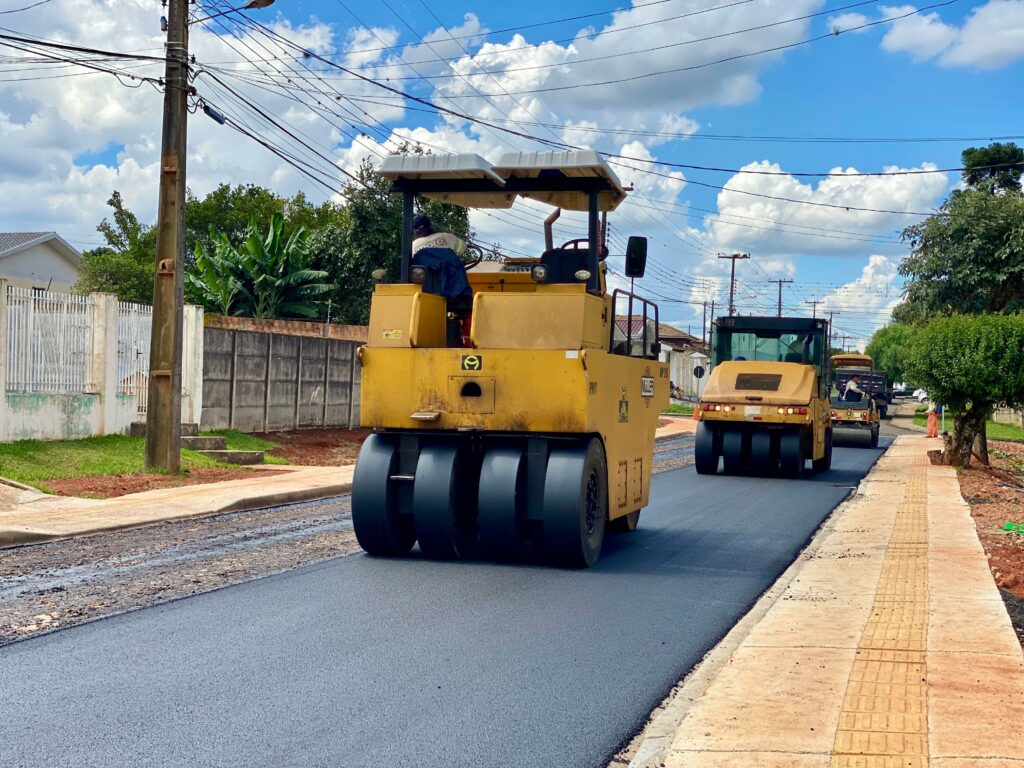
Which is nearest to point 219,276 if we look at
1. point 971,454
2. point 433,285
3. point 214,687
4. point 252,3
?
point 252,3

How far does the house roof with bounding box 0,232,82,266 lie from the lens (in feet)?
152

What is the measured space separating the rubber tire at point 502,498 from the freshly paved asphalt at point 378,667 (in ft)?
0.83

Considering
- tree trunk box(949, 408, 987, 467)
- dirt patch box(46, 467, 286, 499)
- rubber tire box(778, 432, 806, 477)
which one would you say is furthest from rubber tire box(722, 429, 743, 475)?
dirt patch box(46, 467, 286, 499)

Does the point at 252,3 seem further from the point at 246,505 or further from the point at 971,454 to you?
the point at 971,454

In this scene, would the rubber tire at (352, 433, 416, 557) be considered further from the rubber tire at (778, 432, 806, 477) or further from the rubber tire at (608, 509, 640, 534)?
the rubber tire at (778, 432, 806, 477)

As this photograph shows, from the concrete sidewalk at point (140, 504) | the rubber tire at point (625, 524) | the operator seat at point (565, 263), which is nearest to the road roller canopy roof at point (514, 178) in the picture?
the operator seat at point (565, 263)

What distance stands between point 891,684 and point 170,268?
13.1 metres

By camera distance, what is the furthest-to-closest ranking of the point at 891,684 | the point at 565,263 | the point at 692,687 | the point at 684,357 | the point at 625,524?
the point at 684,357 < the point at 625,524 < the point at 565,263 < the point at 692,687 < the point at 891,684

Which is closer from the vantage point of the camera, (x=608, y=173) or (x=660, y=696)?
(x=660, y=696)

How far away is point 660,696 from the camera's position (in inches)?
233

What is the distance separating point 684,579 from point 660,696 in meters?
3.57

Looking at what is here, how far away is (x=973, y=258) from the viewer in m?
33.7

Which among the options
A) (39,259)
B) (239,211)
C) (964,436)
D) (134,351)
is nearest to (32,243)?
(39,259)

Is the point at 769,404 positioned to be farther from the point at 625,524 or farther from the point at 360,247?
the point at 360,247
